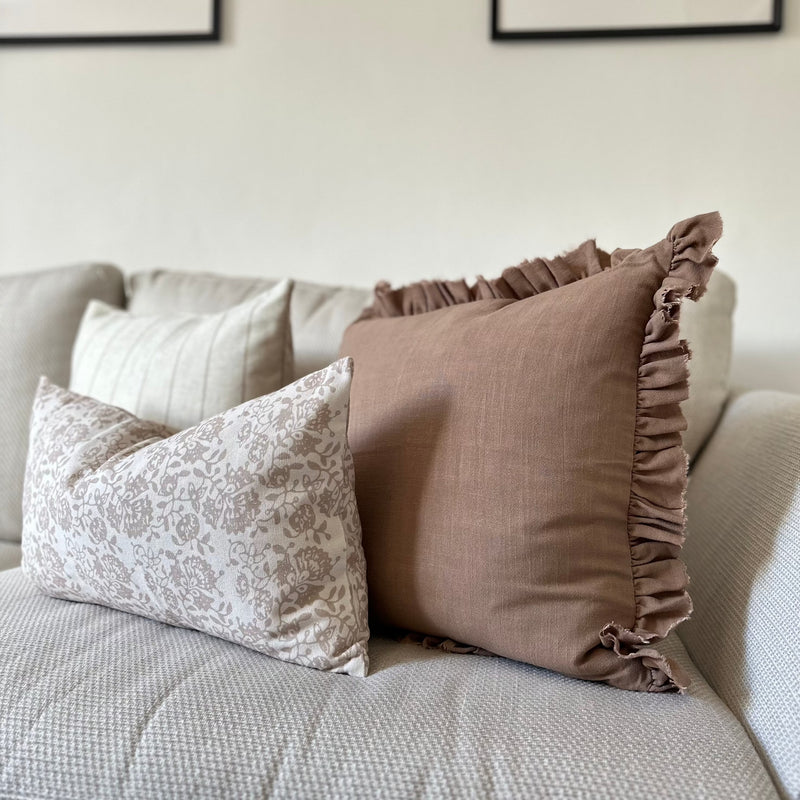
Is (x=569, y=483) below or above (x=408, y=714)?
above

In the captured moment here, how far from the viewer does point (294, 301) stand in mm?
1358

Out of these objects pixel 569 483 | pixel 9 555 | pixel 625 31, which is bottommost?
pixel 9 555

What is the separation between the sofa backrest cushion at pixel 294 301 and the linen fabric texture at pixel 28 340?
9cm

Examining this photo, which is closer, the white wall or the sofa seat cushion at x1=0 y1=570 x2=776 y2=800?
the sofa seat cushion at x1=0 y1=570 x2=776 y2=800

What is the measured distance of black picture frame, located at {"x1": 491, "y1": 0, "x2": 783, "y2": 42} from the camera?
1443mm

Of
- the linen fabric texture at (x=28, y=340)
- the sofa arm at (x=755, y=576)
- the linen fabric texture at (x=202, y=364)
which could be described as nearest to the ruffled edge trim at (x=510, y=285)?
the linen fabric texture at (x=202, y=364)

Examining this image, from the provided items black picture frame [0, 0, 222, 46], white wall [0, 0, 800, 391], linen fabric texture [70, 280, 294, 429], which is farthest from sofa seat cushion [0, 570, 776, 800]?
black picture frame [0, 0, 222, 46]

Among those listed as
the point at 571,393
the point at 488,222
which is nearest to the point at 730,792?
the point at 571,393

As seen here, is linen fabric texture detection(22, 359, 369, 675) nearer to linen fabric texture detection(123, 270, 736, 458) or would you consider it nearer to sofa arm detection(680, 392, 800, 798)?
sofa arm detection(680, 392, 800, 798)

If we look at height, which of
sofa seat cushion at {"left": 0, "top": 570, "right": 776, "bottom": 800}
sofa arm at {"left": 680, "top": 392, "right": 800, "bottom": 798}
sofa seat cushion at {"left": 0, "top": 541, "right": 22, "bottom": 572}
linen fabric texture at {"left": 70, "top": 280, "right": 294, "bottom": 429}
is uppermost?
linen fabric texture at {"left": 70, "top": 280, "right": 294, "bottom": 429}

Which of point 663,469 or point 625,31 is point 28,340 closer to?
point 663,469

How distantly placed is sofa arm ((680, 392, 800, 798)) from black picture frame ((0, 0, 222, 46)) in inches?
50.8

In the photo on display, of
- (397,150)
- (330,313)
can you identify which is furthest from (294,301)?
(397,150)

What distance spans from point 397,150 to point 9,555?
40.6 inches
